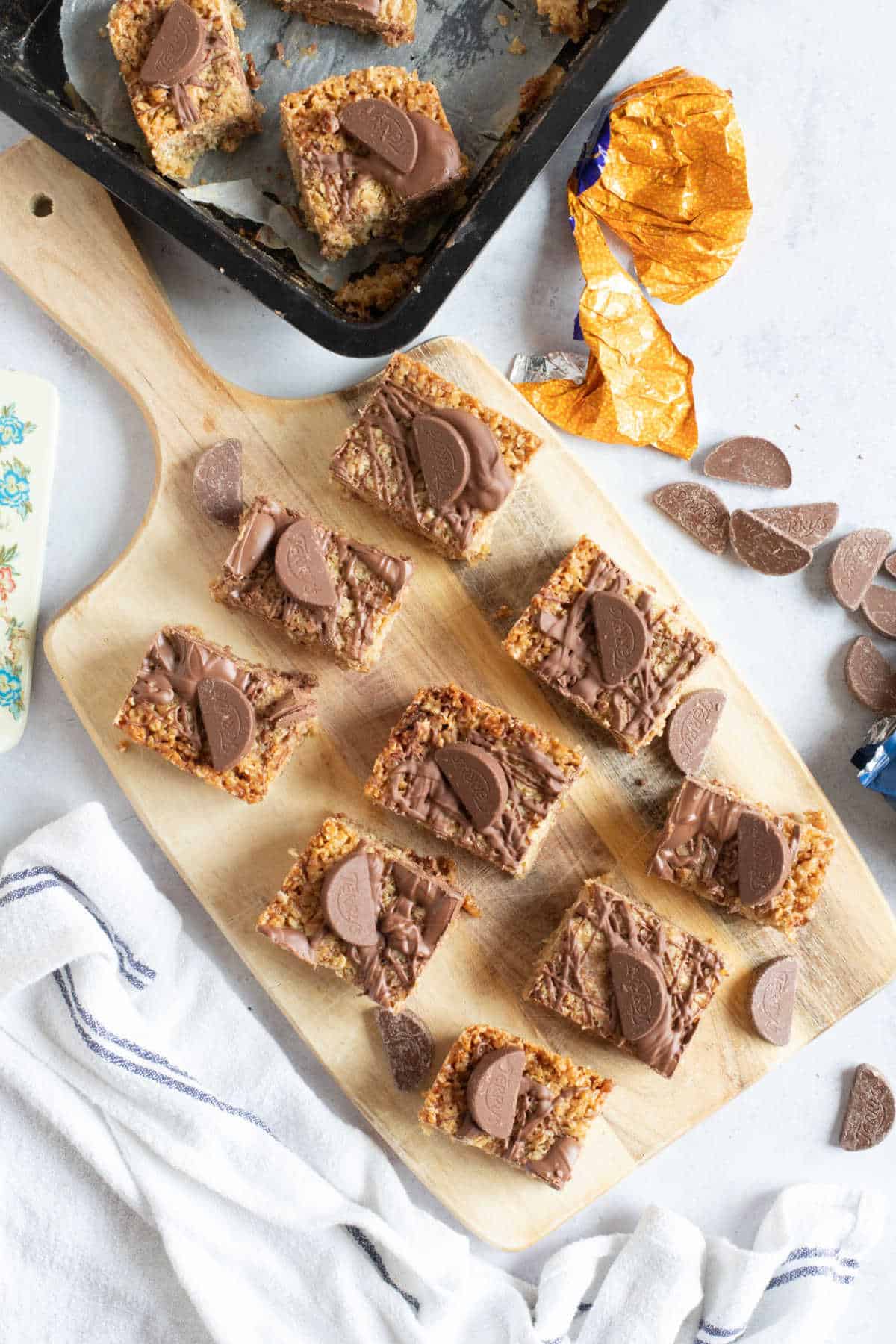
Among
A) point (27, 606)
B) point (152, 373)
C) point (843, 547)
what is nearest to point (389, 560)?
point (152, 373)

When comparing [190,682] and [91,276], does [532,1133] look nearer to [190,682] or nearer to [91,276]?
[190,682]

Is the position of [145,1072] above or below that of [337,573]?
below

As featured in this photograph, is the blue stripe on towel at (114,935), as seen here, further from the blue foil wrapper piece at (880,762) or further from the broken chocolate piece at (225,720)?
the blue foil wrapper piece at (880,762)

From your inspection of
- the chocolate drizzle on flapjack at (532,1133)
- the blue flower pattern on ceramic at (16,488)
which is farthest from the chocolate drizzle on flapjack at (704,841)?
the blue flower pattern on ceramic at (16,488)

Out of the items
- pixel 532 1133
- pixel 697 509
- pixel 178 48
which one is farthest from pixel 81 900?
pixel 178 48

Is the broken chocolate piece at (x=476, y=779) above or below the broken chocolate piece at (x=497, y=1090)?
above

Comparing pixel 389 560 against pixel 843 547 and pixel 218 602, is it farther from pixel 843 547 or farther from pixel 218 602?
pixel 843 547

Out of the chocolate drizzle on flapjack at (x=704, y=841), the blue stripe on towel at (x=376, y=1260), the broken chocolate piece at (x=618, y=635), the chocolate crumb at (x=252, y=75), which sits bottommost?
the blue stripe on towel at (x=376, y=1260)

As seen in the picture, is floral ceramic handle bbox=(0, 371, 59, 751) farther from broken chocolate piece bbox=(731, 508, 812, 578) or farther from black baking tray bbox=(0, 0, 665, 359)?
broken chocolate piece bbox=(731, 508, 812, 578)
